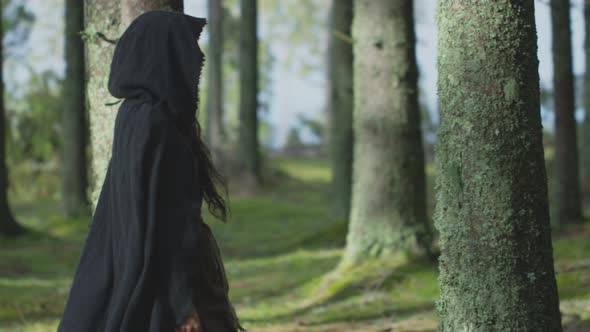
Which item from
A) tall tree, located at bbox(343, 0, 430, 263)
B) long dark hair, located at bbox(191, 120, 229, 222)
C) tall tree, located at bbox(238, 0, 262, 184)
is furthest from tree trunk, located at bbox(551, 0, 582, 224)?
tall tree, located at bbox(238, 0, 262, 184)

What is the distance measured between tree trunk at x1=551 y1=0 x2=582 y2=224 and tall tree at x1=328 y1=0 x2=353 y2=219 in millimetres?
3427

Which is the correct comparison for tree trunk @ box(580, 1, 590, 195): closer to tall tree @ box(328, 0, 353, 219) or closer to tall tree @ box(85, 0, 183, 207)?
tall tree @ box(328, 0, 353, 219)

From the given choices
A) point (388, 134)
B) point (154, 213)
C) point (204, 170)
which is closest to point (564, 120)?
point (388, 134)

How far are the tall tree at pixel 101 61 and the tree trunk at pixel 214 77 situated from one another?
2111 centimetres

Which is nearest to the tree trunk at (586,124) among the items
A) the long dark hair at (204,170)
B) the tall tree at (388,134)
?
the tall tree at (388,134)

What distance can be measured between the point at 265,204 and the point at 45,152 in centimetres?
655

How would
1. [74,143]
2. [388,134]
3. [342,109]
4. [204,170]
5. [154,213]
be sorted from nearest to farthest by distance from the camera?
[154,213] < [204,170] < [388,134] < [342,109] < [74,143]

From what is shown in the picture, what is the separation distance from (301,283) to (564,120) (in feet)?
16.6

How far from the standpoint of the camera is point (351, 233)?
983cm

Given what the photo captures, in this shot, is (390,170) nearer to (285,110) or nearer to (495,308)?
(495,308)

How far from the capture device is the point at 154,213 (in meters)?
3.60

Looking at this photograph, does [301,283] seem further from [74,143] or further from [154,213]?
[74,143]

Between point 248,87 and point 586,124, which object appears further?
point 248,87

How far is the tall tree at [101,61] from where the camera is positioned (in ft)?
19.5
